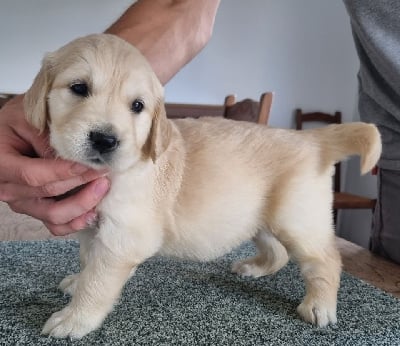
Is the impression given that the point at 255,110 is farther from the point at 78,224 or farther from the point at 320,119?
the point at 320,119

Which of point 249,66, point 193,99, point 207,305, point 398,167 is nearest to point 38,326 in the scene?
point 207,305

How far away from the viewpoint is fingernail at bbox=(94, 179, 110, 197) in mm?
848

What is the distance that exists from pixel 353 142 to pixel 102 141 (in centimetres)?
59

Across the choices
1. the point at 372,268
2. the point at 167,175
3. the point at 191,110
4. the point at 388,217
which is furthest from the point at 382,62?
the point at 191,110

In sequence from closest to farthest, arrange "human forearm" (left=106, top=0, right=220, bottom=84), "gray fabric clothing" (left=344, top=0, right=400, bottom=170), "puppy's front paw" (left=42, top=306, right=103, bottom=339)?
1. "puppy's front paw" (left=42, top=306, right=103, bottom=339)
2. "human forearm" (left=106, top=0, right=220, bottom=84)
3. "gray fabric clothing" (left=344, top=0, right=400, bottom=170)

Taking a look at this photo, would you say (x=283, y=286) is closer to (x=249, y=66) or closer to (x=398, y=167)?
(x=398, y=167)

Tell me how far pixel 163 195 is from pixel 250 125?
0.95 ft

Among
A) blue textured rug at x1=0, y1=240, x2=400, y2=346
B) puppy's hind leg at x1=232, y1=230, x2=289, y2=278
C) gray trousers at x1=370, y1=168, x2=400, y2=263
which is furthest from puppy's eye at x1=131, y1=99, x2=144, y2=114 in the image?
gray trousers at x1=370, y1=168, x2=400, y2=263

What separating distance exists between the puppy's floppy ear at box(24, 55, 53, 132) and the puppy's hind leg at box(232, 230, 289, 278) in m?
0.59

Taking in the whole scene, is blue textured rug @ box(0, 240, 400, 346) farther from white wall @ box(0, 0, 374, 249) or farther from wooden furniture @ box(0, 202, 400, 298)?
white wall @ box(0, 0, 374, 249)

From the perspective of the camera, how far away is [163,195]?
3.08ft

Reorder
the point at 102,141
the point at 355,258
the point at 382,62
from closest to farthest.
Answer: the point at 102,141
the point at 382,62
the point at 355,258

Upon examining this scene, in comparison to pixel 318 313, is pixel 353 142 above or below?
above

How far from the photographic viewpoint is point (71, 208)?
835mm
